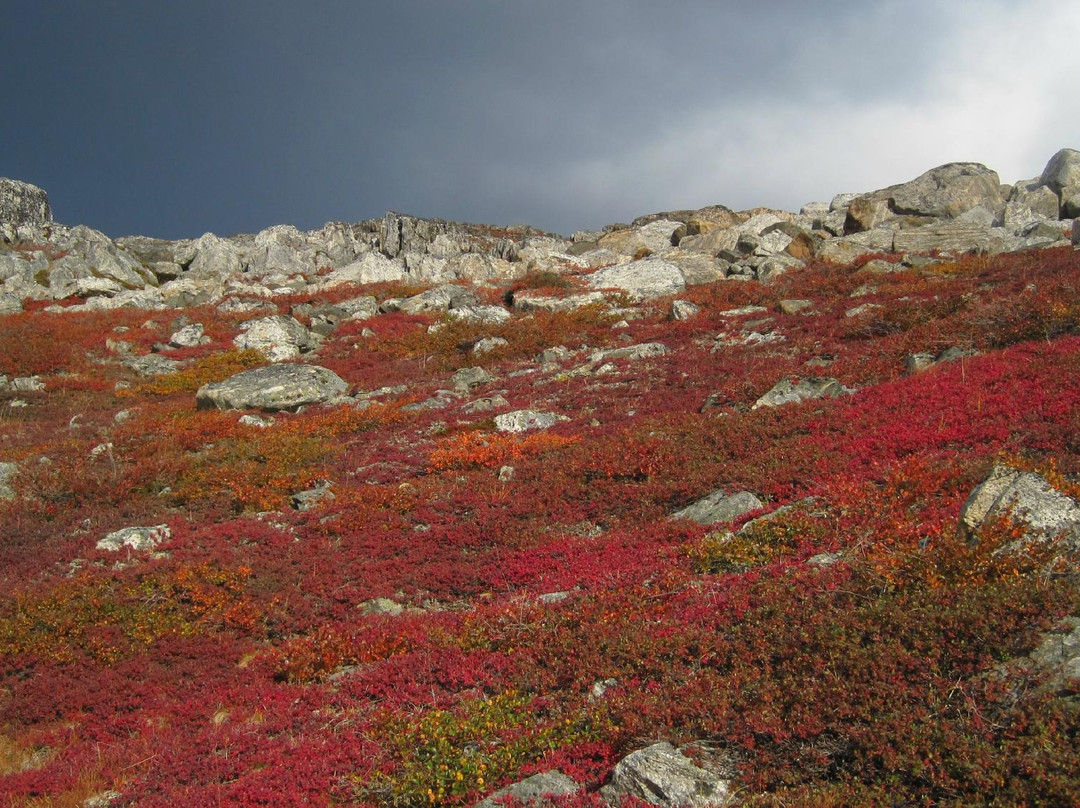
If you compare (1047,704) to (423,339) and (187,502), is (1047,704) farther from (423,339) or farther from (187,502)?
(423,339)

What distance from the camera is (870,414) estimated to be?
15.5m

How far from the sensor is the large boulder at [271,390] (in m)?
26.2

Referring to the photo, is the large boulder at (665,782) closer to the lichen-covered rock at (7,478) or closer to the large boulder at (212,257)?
the lichen-covered rock at (7,478)

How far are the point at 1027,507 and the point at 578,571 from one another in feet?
21.1

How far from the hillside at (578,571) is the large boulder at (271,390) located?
0.12m

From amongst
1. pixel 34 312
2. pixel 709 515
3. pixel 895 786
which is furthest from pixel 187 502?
pixel 34 312

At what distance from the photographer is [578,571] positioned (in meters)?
11.6

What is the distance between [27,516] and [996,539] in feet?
62.6

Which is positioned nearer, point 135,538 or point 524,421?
point 135,538

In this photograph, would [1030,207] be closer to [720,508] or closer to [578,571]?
[720,508]

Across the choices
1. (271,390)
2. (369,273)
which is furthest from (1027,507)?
(369,273)

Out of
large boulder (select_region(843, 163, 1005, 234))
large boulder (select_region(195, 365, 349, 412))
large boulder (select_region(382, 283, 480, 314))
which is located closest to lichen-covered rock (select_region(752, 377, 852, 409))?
large boulder (select_region(195, 365, 349, 412))

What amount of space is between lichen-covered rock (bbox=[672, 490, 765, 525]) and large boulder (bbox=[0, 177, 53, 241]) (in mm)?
70662

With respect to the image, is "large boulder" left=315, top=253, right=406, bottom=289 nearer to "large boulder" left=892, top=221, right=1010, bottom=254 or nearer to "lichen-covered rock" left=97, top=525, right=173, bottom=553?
"large boulder" left=892, top=221, right=1010, bottom=254
